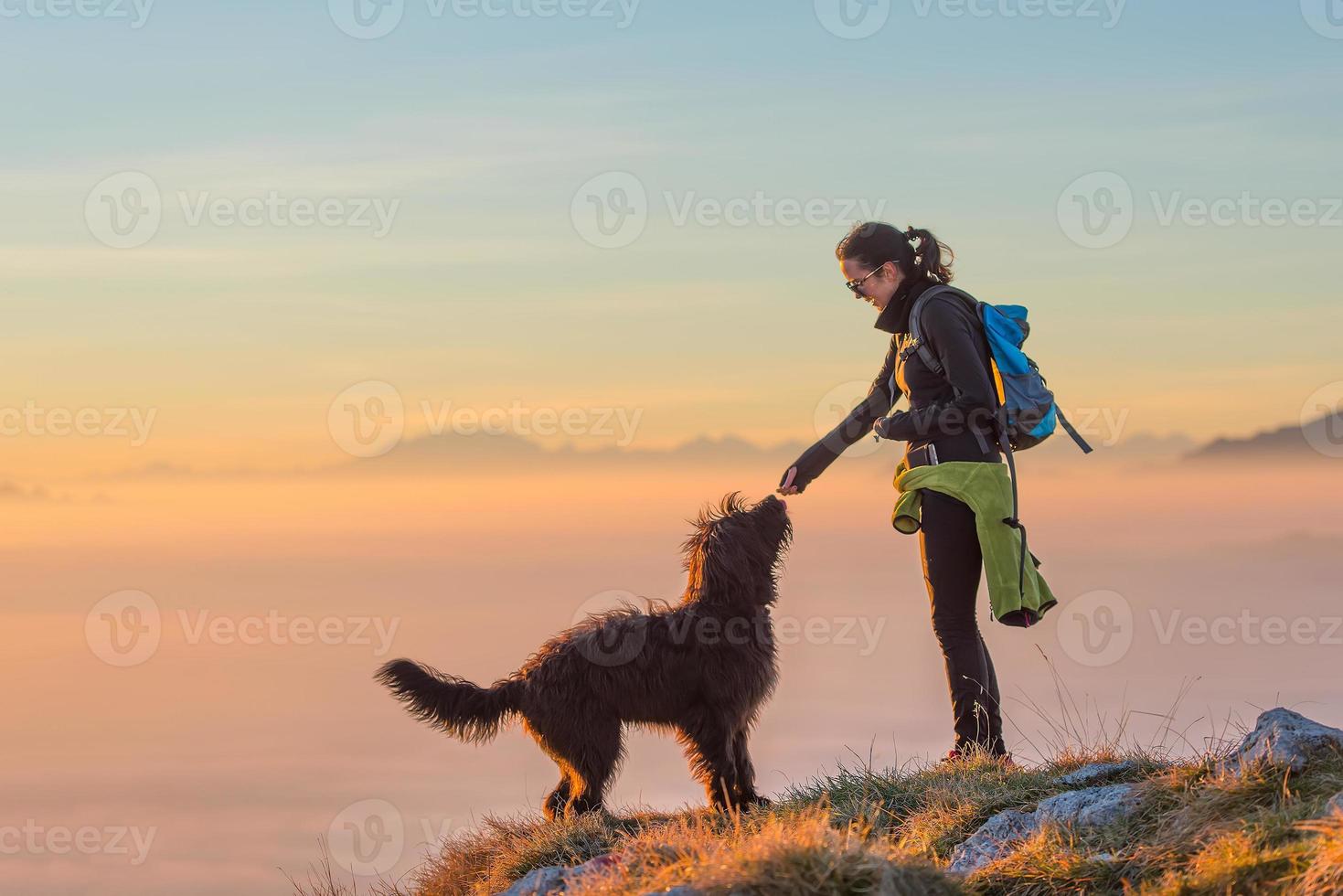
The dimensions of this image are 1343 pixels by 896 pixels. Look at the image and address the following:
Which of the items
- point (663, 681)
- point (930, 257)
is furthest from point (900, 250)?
point (663, 681)

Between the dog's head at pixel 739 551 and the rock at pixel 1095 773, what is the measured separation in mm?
1956

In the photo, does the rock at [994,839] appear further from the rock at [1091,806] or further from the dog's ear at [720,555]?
the dog's ear at [720,555]

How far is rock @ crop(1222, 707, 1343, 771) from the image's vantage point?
5648mm

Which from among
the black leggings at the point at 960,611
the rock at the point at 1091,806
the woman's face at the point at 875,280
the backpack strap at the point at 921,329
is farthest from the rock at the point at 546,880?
the woman's face at the point at 875,280

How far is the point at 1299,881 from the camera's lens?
462 cm

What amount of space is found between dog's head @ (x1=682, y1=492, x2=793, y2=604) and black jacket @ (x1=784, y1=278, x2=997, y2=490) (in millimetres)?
917

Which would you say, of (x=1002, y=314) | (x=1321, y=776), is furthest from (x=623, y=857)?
(x=1002, y=314)

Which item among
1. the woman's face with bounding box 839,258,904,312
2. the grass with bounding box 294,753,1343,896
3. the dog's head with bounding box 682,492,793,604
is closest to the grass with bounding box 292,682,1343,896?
the grass with bounding box 294,753,1343,896

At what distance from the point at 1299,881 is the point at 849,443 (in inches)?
143

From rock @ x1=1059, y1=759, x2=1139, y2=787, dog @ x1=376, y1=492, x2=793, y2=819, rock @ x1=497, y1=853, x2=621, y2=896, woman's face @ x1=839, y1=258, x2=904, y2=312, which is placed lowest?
rock @ x1=1059, y1=759, x2=1139, y2=787

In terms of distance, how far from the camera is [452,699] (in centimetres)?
785

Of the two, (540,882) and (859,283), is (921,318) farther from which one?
(540,882)

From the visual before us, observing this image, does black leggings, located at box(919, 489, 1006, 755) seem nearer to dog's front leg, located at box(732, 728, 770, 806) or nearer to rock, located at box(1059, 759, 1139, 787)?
rock, located at box(1059, 759, 1139, 787)

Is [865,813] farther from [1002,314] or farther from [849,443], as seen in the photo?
[1002,314]
